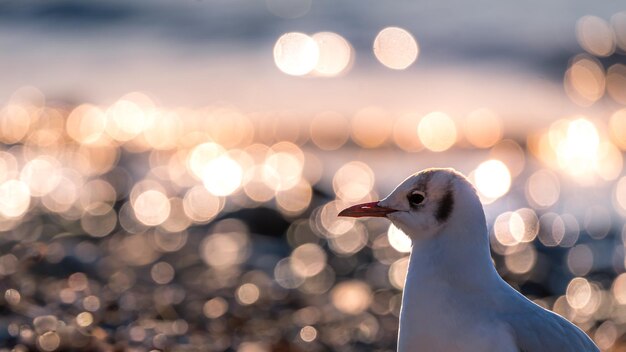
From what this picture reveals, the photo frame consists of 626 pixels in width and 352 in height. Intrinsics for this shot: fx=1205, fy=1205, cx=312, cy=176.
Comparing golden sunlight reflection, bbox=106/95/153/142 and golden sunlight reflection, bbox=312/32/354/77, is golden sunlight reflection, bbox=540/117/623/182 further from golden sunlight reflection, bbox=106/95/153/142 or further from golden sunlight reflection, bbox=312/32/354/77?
golden sunlight reflection, bbox=106/95/153/142

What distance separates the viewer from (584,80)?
1606cm

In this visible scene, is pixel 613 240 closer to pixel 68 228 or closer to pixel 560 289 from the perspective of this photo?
pixel 560 289

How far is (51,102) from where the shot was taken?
1475cm

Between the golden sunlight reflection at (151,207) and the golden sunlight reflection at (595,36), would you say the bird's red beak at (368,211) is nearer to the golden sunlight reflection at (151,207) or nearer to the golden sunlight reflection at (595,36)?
the golden sunlight reflection at (151,207)

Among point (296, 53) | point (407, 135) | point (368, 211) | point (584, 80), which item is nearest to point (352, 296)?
point (368, 211)

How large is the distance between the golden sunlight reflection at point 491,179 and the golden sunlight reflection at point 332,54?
11.8 feet

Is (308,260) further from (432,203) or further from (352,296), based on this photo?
(432,203)

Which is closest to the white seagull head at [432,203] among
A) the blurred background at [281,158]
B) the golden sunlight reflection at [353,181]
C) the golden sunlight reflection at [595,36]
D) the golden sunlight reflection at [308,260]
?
the blurred background at [281,158]

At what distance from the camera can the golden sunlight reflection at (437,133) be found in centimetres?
1380

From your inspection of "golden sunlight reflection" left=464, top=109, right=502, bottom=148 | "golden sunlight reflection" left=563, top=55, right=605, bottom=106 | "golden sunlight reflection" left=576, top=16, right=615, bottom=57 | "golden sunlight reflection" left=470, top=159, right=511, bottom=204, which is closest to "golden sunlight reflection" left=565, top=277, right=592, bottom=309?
"golden sunlight reflection" left=470, top=159, right=511, bottom=204

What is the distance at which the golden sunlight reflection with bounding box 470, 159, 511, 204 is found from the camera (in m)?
12.0

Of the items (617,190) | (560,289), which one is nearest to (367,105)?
(617,190)

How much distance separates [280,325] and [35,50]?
11.5m

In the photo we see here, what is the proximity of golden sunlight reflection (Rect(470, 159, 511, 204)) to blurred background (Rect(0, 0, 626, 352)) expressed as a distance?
0.04 metres
